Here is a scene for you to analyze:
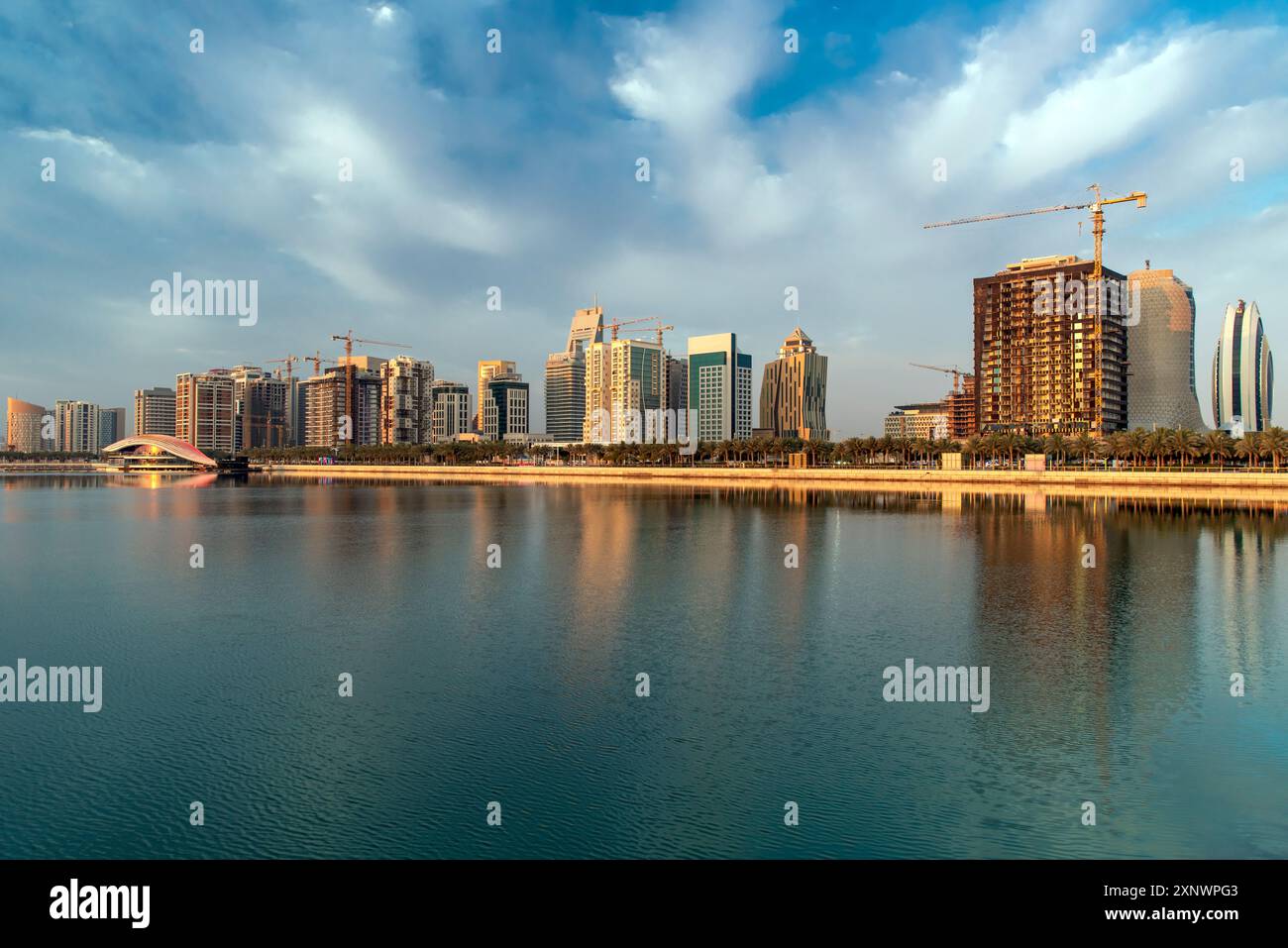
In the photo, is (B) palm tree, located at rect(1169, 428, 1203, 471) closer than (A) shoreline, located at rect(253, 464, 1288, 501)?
No

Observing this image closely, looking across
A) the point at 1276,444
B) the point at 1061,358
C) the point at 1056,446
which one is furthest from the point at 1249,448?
the point at 1061,358

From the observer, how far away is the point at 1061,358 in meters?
188

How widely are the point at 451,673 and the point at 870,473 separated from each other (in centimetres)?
12875

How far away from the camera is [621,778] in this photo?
16.8 m

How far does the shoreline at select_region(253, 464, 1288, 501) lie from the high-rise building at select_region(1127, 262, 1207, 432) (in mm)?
83513

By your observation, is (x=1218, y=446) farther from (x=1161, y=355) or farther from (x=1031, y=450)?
(x=1161, y=355)

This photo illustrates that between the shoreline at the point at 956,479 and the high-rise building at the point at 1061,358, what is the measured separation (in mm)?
60857

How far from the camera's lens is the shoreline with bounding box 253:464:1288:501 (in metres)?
102

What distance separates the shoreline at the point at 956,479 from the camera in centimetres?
10200

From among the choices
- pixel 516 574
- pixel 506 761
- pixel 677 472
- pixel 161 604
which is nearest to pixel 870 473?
pixel 677 472

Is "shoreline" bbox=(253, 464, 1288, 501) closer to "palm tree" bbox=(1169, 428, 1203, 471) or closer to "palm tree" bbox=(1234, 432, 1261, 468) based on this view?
"palm tree" bbox=(1234, 432, 1261, 468)

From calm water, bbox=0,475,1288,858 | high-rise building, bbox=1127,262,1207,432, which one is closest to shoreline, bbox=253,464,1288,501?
calm water, bbox=0,475,1288,858
